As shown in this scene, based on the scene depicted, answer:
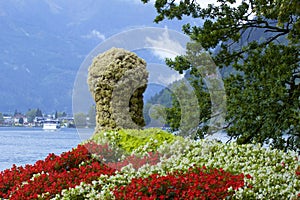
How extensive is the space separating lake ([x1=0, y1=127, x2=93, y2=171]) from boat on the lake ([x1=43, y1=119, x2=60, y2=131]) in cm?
15

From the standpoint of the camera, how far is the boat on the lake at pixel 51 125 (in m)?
16.3

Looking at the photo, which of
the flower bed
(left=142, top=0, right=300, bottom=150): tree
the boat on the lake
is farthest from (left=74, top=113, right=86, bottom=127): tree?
the boat on the lake

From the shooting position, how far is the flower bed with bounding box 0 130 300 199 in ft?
13.3

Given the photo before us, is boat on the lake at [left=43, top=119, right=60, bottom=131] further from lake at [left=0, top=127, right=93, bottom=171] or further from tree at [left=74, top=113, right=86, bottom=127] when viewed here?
tree at [left=74, top=113, right=86, bottom=127]

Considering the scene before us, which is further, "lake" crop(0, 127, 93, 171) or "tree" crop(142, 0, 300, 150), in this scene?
"lake" crop(0, 127, 93, 171)

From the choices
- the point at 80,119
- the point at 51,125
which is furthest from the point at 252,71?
the point at 51,125

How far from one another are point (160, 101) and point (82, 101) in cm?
124

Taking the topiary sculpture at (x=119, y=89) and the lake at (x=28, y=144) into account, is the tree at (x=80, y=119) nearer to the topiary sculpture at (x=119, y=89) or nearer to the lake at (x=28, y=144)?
the topiary sculpture at (x=119, y=89)

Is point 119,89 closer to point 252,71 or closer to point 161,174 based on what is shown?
point 161,174

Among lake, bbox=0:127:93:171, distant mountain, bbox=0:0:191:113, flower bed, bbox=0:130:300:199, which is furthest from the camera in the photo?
distant mountain, bbox=0:0:191:113

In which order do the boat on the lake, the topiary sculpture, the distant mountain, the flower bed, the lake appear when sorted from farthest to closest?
1. the distant mountain
2. the boat on the lake
3. the lake
4. the topiary sculpture
5. the flower bed

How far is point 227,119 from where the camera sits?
891cm

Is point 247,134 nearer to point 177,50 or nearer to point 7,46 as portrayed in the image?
point 177,50

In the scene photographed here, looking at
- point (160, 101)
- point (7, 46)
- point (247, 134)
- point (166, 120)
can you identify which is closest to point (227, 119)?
point (247, 134)
